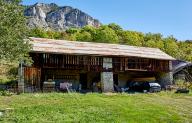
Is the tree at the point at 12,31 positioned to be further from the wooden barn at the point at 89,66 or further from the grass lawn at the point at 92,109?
the wooden barn at the point at 89,66

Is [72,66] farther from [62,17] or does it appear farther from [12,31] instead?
[62,17]

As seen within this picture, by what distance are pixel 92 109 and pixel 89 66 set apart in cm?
1342

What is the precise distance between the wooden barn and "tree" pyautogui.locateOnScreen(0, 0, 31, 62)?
6.75 meters

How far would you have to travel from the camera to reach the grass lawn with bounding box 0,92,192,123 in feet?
77.8

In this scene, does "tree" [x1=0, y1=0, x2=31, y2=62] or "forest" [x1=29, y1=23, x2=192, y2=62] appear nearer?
"tree" [x1=0, y1=0, x2=31, y2=62]

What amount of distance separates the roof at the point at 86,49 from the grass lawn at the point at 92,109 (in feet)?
22.2

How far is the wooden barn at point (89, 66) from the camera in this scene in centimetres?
3650

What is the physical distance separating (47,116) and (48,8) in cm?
17143

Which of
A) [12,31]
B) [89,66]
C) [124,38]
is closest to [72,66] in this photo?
[89,66]

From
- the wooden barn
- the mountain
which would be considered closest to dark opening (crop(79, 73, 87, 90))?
the wooden barn

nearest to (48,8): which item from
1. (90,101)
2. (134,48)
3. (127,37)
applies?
(127,37)

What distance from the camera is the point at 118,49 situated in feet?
144

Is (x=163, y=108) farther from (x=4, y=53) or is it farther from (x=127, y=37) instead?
(x=127, y=37)

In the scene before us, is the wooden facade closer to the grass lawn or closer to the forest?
the grass lawn
